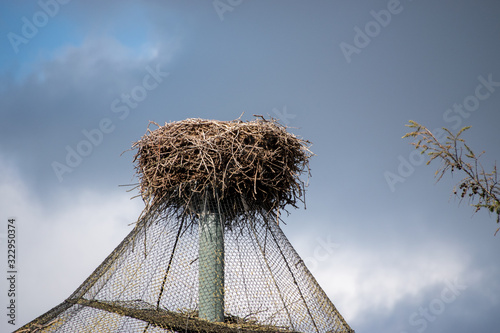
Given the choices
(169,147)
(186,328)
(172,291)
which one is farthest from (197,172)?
(186,328)

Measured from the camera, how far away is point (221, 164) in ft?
19.7

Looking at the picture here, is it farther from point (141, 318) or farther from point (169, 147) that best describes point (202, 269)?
point (169, 147)

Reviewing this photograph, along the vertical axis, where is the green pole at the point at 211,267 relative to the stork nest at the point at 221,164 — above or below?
below

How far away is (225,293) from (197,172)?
146cm

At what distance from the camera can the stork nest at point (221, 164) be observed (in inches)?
237

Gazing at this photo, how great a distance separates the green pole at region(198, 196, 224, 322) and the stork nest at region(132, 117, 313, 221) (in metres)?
0.21

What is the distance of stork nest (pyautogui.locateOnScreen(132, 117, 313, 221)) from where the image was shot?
6023 millimetres

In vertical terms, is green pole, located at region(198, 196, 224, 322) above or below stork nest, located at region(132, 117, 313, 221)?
below

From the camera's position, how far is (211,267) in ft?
19.4

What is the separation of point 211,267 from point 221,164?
1.21 m

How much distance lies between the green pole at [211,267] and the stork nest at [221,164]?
0.21 meters

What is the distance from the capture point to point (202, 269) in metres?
5.91

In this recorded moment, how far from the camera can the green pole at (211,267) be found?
18.9ft

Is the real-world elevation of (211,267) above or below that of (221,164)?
below
